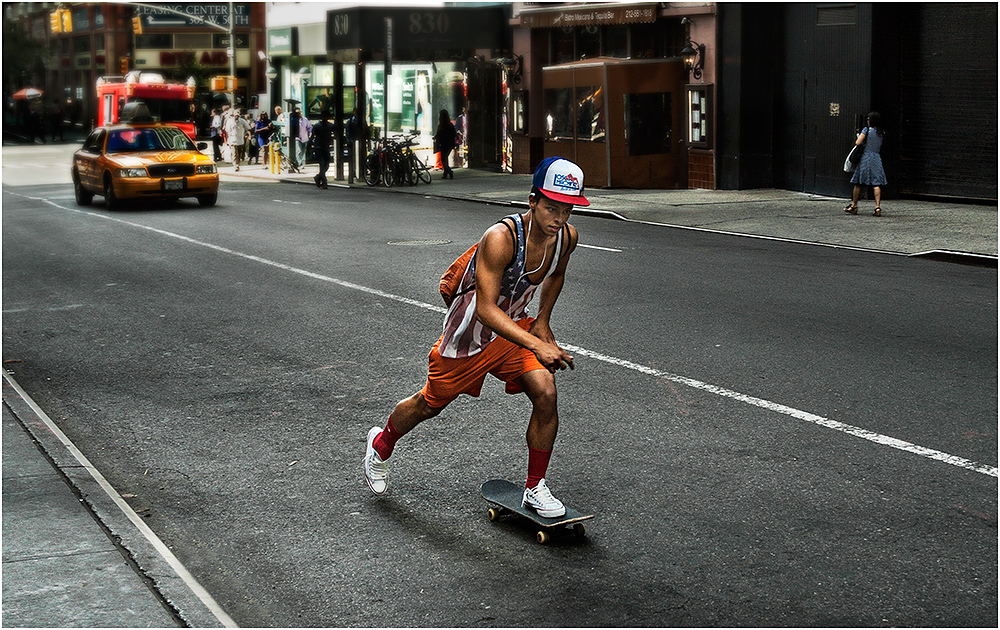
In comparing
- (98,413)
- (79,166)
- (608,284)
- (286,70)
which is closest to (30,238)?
(79,166)

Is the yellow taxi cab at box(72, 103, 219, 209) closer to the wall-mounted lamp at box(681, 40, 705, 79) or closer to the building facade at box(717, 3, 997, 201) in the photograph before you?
the wall-mounted lamp at box(681, 40, 705, 79)

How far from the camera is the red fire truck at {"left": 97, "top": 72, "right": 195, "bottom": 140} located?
43.2m

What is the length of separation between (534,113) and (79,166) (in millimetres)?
11719

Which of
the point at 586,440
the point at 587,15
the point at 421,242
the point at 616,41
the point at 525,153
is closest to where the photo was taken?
the point at 586,440

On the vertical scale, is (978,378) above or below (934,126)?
below

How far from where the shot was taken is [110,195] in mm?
23094

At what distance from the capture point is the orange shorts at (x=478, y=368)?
5.44 metres

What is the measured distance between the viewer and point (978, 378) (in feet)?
27.0

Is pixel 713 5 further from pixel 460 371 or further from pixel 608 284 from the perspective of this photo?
pixel 460 371

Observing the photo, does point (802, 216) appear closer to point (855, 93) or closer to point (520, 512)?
point (855, 93)

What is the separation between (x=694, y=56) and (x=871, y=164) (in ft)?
24.3

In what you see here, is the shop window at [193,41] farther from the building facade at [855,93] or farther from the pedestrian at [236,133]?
the building facade at [855,93]

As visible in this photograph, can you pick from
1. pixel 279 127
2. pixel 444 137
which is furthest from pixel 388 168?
pixel 279 127

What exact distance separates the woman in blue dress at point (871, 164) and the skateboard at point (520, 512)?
576 inches
